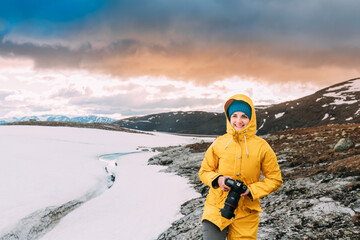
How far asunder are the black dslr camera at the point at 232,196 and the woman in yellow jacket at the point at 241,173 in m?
0.14

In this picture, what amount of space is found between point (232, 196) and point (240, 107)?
56.7 inches

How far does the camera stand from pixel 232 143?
145 inches

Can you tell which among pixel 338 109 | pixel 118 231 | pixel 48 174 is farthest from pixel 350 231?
pixel 338 109

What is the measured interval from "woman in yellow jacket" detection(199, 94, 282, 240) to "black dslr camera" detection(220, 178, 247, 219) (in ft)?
0.45

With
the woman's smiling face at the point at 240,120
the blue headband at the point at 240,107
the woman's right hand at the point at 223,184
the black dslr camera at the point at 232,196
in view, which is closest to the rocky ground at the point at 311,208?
the black dslr camera at the point at 232,196

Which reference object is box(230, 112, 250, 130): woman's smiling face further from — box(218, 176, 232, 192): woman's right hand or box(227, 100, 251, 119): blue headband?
box(218, 176, 232, 192): woman's right hand

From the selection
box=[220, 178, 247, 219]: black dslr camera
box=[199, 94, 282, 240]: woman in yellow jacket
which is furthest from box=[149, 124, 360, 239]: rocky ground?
Answer: box=[220, 178, 247, 219]: black dslr camera

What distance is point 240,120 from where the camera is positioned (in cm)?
365

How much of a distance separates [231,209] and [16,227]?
9.84 m

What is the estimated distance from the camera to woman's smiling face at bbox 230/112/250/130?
144 inches

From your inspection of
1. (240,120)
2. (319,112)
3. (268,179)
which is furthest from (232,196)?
(319,112)

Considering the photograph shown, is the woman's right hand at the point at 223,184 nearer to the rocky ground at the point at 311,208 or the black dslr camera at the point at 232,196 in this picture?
the black dslr camera at the point at 232,196

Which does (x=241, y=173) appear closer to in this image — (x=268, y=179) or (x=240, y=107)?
(x=268, y=179)

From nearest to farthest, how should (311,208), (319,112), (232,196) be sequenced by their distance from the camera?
(232,196) < (311,208) < (319,112)
